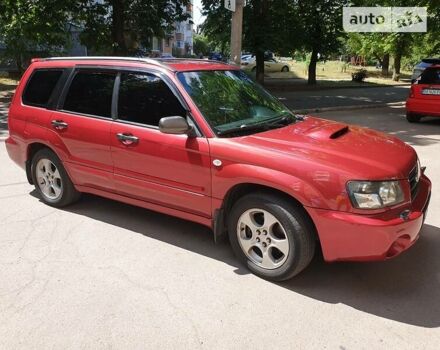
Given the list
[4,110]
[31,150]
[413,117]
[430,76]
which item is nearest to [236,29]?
[430,76]

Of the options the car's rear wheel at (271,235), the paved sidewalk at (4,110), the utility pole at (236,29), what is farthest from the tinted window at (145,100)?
the paved sidewalk at (4,110)

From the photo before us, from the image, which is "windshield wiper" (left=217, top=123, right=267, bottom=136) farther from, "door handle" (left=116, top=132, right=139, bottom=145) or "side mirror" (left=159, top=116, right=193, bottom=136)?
"door handle" (left=116, top=132, right=139, bottom=145)

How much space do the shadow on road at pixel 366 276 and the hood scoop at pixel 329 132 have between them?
1.08m

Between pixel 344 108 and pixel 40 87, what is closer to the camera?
pixel 40 87

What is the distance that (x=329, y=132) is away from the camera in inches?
164

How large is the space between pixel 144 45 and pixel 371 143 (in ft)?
53.9

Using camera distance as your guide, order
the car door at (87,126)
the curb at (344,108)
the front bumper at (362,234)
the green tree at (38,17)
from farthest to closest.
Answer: the green tree at (38,17) < the curb at (344,108) < the car door at (87,126) < the front bumper at (362,234)

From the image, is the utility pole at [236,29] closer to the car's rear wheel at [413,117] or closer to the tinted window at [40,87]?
the car's rear wheel at [413,117]

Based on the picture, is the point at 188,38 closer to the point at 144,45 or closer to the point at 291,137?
the point at 144,45

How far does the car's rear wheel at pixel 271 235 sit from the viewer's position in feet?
11.6

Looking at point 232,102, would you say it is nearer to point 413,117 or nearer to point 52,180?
point 52,180

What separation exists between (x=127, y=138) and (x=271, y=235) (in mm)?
1634

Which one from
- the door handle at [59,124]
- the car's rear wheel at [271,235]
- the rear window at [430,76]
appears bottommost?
the car's rear wheel at [271,235]

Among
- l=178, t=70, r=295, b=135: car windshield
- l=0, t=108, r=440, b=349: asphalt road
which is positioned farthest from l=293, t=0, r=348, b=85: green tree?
l=0, t=108, r=440, b=349: asphalt road
